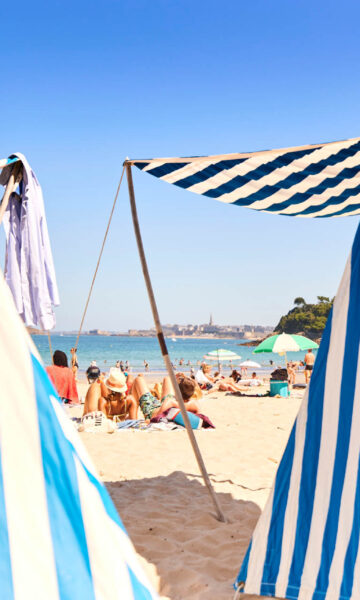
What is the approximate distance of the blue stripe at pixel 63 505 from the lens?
1.02m

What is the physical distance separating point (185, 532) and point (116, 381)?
3.98m

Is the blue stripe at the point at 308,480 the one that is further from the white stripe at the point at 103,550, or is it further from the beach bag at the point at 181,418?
the beach bag at the point at 181,418

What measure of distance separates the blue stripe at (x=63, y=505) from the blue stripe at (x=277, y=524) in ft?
4.70

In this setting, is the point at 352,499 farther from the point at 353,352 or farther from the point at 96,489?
the point at 96,489

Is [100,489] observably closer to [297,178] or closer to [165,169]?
[165,169]

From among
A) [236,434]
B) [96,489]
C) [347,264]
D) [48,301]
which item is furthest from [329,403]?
[236,434]

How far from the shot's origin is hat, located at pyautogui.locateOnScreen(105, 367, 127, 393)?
6918mm

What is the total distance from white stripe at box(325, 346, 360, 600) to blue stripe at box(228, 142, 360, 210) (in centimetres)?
140

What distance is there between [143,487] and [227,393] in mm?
8996

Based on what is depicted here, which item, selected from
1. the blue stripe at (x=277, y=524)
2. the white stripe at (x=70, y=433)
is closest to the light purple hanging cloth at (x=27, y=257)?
the blue stripe at (x=277, y=524)

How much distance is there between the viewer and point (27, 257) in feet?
10.7

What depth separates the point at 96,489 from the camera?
1.16 m

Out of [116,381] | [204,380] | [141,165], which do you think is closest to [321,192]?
[141,165]

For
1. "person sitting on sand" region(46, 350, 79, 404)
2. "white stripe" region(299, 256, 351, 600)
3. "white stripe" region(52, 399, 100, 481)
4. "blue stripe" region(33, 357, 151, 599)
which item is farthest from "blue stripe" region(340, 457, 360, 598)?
"person sitting on sand" region(46, 350, 79, 404)
